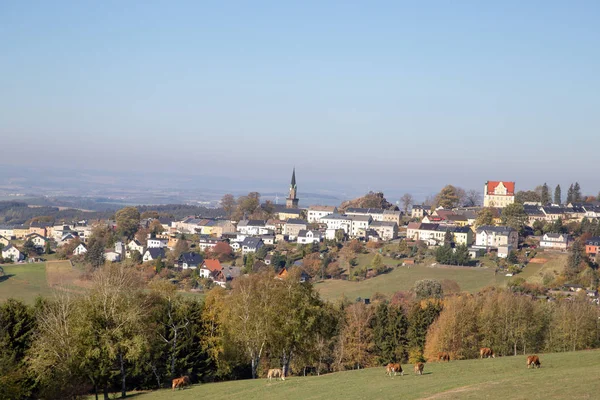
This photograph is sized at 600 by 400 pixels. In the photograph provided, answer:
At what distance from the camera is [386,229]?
10100cm

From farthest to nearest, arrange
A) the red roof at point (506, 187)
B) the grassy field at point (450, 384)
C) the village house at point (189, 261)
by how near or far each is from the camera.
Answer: the red roof at point (506, 187)
the village house at point (189, 261)
the grassy field at point (450, 384)

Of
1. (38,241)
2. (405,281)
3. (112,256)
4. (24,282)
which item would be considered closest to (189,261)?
(112,256)

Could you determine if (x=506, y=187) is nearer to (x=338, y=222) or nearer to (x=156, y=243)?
(x=338, y=222)

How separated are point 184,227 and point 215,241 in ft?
66.6

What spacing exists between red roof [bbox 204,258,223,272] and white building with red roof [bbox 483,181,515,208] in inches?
1896

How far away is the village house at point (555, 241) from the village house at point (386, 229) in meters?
21.9

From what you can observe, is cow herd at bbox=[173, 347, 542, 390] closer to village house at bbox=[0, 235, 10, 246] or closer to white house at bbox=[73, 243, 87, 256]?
white house at bbox=[73, 243, 87, 256]

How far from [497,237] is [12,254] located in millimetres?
61573

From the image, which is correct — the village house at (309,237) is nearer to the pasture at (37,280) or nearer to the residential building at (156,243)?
the residential building at (156,243)

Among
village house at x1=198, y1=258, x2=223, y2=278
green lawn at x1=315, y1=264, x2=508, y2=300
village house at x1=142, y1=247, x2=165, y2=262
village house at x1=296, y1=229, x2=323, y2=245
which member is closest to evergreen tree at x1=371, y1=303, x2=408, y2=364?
green lawn at x1=315, y1=264, x2=508, y2=300

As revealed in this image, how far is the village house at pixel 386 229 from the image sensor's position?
100287 millimetres

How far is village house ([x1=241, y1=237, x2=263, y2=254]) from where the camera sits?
9406cm

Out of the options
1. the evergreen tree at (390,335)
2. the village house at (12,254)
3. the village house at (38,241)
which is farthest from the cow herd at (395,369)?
the village house at (38,241)

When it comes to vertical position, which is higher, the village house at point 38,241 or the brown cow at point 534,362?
the brown cow at point 534,362
